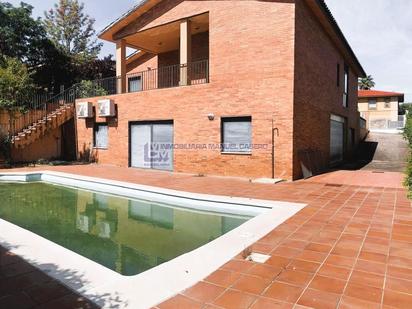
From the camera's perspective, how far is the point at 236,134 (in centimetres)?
1206

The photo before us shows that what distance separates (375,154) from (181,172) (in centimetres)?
1390

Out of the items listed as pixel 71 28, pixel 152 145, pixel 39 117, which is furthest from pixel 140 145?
pixel 71 28

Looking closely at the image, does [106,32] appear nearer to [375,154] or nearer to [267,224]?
[267,224]

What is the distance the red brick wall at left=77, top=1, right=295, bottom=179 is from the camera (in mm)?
11062

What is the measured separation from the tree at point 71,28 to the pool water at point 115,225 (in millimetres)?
30758

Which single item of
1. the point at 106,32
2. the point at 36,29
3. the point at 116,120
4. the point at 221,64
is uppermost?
the point at 36,29

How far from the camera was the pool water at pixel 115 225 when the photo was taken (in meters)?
5.12

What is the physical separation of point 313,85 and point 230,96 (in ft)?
12.3

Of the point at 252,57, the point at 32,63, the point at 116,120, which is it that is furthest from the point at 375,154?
the point at 32,63

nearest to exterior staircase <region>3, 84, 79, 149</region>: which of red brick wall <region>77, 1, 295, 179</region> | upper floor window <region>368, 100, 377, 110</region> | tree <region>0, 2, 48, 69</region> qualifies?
red brick wall <region>77, 1, 295, 179</region>

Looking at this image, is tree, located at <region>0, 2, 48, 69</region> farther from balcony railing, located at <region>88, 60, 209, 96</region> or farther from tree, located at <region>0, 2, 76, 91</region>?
balcony railing, located at <region>88, 60, 209, 96</region>

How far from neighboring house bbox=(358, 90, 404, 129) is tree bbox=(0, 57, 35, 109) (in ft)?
123

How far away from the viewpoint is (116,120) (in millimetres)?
16188

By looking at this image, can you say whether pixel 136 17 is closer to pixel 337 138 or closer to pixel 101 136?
pixel 101 136
